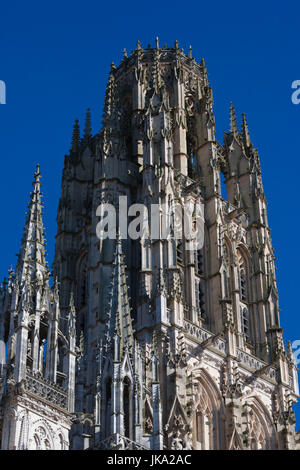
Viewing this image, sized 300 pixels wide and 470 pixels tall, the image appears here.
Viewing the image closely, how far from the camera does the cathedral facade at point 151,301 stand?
126 feet

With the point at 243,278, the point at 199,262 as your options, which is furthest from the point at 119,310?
the point at 243,278

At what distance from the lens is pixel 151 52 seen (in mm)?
60875

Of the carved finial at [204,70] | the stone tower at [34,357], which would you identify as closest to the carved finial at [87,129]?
the carved finial at [204,70]

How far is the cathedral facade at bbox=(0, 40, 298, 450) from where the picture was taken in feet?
126

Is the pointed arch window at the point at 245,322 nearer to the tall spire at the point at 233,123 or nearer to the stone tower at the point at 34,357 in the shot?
the tall spire at the point at 233,123

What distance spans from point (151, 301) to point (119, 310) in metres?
3.14

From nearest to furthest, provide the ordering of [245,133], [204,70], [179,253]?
[179,253] < [245,133] < [204,70]

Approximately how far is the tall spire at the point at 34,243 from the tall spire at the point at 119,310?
4374 millimetres

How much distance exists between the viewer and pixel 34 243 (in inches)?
1602

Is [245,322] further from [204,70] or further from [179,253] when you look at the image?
[204,70]

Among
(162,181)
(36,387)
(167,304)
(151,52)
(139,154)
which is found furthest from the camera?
(151,52)
